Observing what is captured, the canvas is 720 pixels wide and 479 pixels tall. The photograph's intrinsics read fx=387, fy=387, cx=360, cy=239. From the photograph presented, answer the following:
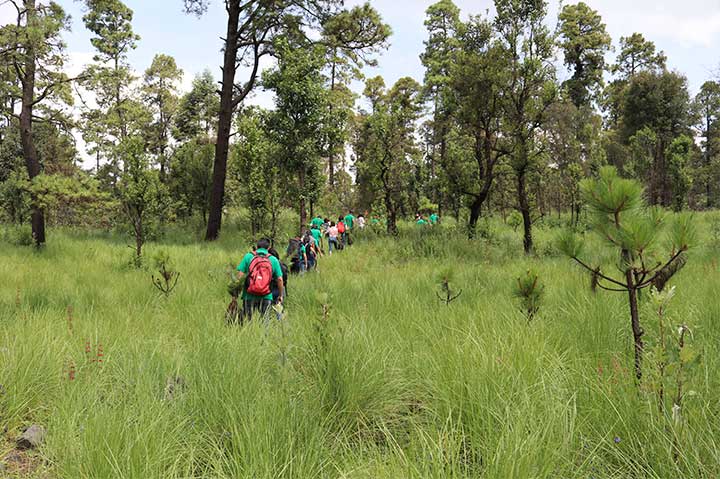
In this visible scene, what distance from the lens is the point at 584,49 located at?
35.8 m

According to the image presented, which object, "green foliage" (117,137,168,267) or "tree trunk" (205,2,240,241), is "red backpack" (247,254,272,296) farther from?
"tree trunk" (205,2,240,241)

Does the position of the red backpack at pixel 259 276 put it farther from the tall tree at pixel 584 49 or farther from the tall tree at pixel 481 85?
the tall tree at pixel 584 49

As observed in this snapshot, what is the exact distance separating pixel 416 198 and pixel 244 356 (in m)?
23.0

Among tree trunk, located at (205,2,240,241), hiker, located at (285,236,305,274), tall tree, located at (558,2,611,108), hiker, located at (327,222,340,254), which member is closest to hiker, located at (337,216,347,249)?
hiker, located at (327,222,340,254)

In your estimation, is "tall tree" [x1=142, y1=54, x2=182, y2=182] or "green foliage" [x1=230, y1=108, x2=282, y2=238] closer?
"green foliage" [x1=230, y1=108, x2=282, y2=238]

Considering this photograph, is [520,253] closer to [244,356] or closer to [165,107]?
[244,356]

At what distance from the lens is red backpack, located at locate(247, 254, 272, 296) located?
544 centimetres

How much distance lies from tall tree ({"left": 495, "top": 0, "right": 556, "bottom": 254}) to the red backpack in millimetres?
9841

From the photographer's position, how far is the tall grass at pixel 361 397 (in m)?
2.02

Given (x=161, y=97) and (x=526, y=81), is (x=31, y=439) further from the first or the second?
(x=161, y=97)

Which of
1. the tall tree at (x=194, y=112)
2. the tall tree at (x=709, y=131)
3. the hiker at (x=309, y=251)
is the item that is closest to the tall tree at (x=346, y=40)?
the hiker at (x=309, y=251)

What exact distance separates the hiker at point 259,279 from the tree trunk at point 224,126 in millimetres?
11966

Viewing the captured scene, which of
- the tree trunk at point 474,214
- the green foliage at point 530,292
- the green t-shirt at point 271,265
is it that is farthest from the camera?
the tree trunk at point 474,214

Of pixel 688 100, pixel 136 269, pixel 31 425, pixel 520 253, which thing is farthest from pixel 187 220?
pixel 688 100
